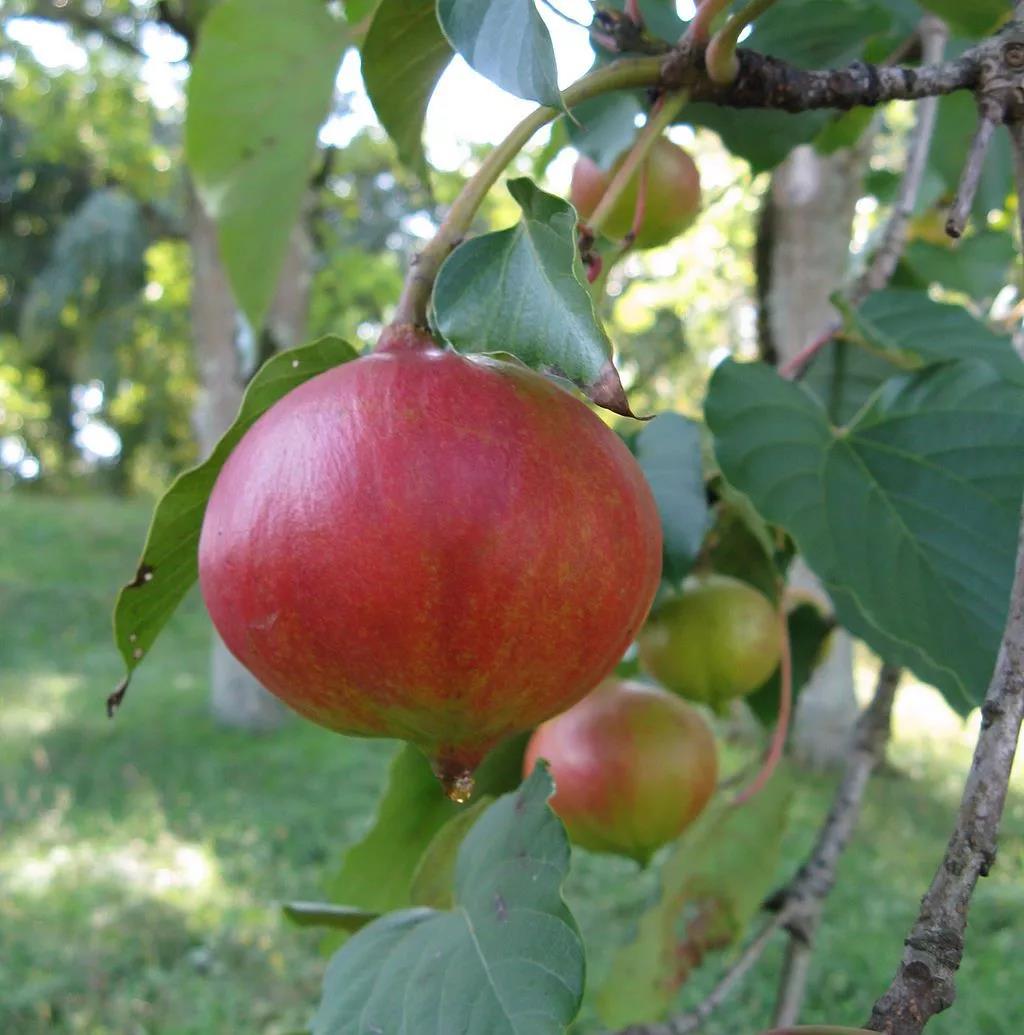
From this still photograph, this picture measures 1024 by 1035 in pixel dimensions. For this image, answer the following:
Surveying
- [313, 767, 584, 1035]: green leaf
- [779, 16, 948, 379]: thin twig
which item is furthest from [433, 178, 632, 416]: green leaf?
[779, 16, 948, 379]: thin twig

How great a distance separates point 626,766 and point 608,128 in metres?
0.44

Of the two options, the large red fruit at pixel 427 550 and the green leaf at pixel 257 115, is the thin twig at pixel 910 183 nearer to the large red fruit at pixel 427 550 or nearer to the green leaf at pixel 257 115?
the green leaf at pixel 257 115

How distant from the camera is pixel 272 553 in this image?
14.9 inches

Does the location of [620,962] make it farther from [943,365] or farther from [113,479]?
[113,479]

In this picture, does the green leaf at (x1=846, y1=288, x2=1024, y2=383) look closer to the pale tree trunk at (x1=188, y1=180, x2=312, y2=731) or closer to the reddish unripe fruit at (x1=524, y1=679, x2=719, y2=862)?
the reddish unripe fruit at (x1=524, y1=679, x2=719, y2=862)

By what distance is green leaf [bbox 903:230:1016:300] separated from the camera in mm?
1164

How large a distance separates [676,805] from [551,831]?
0.25 meters

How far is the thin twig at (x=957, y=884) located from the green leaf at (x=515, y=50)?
0.85 ft

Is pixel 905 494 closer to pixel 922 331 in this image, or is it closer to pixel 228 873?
pixel 922 331

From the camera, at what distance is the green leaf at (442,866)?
67 centimetres

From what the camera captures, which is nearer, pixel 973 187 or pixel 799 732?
pixel 973 187

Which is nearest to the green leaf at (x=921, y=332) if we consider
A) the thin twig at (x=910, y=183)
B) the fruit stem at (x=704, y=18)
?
the thin twig at (x=910, y=183)

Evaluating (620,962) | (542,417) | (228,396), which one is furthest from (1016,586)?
(228,396)

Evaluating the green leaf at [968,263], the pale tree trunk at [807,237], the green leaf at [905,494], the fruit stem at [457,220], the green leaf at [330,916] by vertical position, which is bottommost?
the pale tree trunk at [807,237]
